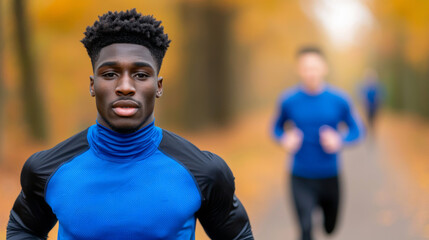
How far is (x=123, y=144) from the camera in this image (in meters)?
2.12

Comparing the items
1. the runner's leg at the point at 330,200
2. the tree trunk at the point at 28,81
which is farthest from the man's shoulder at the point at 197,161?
the tree trunk at the point at 28,81

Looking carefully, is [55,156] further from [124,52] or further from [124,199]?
[124,52]

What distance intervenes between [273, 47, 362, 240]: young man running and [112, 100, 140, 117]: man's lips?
3557 mm

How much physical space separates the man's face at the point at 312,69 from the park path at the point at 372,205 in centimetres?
154

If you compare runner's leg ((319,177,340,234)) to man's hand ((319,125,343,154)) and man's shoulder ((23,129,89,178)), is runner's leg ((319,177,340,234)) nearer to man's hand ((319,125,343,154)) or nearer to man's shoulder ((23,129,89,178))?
man's hand ((319,125,343,154))

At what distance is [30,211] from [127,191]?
50cm

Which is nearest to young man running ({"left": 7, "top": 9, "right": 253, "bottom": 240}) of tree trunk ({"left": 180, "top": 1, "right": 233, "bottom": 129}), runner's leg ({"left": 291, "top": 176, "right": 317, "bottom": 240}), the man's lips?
the man's lips

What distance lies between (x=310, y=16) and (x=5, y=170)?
1317 centimetres

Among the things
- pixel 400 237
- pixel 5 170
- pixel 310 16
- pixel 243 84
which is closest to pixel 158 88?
pixel 400 237

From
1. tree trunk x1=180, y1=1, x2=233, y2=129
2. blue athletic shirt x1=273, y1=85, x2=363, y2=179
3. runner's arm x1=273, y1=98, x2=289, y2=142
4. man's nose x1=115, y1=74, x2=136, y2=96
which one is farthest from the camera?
tree trunk x1=180, y1=1, x2=233, y2=129

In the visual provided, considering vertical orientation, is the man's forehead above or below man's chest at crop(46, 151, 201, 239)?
above

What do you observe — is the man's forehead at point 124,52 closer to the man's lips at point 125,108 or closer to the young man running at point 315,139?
the man's lips at point 125,108

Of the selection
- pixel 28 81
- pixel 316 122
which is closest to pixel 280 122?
pixel 316 122

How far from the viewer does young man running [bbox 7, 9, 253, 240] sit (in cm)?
208
